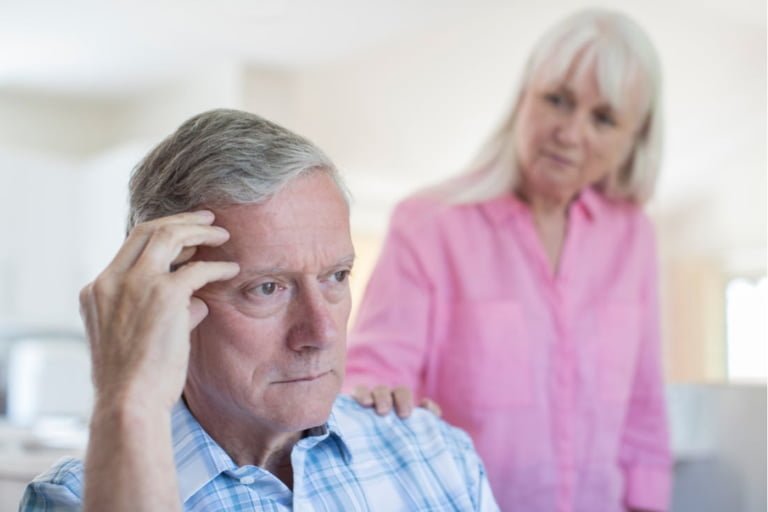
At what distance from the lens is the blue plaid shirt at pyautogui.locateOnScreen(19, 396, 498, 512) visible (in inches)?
41.1

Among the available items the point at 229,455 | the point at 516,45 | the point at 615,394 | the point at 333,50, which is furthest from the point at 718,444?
the point at 333,50

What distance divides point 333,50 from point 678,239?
2.15 m

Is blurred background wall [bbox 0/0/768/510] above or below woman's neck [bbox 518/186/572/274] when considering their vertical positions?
above

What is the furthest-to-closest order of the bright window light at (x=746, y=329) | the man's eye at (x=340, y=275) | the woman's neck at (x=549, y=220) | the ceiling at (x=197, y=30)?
the bright window light at (x=746, y=329) → the ceiling at (x=197, y=30) → the woman's neck at (x=549, y=220) → the man's eye at (x=340, y=275)

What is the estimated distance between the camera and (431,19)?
4.50m

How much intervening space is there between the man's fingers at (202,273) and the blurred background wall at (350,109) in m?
3.23

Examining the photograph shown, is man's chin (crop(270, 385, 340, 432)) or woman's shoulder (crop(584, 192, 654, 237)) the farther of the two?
woman's shoulder (crop(584, 192, 654, 237))

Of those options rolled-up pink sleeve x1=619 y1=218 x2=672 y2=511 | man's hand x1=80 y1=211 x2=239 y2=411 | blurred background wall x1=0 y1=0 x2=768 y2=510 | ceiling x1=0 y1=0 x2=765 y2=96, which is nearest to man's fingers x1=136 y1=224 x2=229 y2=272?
man's hand x1=80 y1=211 x2=239 y2=411

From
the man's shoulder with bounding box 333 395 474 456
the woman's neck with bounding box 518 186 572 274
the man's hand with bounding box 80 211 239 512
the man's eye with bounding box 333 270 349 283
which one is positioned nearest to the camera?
the man's hand with bounding box 80 211 239 512

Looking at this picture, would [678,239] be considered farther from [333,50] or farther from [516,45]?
[333,50]

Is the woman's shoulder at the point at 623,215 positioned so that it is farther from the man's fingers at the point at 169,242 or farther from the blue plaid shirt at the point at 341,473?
the man's fingers at the point at 169,242

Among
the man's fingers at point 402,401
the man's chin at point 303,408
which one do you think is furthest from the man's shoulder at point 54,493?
the man's fingers at point 402,401

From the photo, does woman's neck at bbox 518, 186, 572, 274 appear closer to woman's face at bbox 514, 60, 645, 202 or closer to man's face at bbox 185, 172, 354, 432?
woman's face at bbox 514, 60, 645, 202

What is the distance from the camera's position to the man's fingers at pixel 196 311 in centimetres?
100
